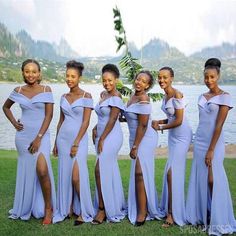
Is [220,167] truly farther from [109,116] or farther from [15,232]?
[15,232]

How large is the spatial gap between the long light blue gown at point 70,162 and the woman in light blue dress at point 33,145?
0.56 ft

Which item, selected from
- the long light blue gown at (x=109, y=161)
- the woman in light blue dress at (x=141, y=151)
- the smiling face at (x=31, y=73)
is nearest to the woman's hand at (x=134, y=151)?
the woman in light blue dress at (x=141, y=151)

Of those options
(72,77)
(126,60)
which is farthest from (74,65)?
(126,60)

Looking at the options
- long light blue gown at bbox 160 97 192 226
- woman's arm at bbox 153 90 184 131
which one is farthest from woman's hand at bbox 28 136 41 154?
long light blue gown at bbox 160 97 192 226

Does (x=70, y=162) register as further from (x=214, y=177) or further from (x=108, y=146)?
(x=214, y=177)

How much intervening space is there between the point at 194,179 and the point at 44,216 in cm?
221

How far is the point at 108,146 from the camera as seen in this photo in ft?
18.1

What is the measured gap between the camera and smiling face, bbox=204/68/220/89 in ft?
16.8

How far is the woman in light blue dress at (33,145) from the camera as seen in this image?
543 centimetres

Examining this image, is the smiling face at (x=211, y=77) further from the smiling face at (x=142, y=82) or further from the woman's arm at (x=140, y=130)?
the woman's arm at (x=140, y=130)

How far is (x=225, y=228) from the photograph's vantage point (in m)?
5.15

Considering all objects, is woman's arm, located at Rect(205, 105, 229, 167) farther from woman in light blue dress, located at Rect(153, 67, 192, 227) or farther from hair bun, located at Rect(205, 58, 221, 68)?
hair bun, located at Rect(205, 58, 221, 68)

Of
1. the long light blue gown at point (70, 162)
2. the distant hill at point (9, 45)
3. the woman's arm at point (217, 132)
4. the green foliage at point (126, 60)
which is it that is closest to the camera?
the woman's arm at point (217, 132)

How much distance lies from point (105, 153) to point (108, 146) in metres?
0.11
